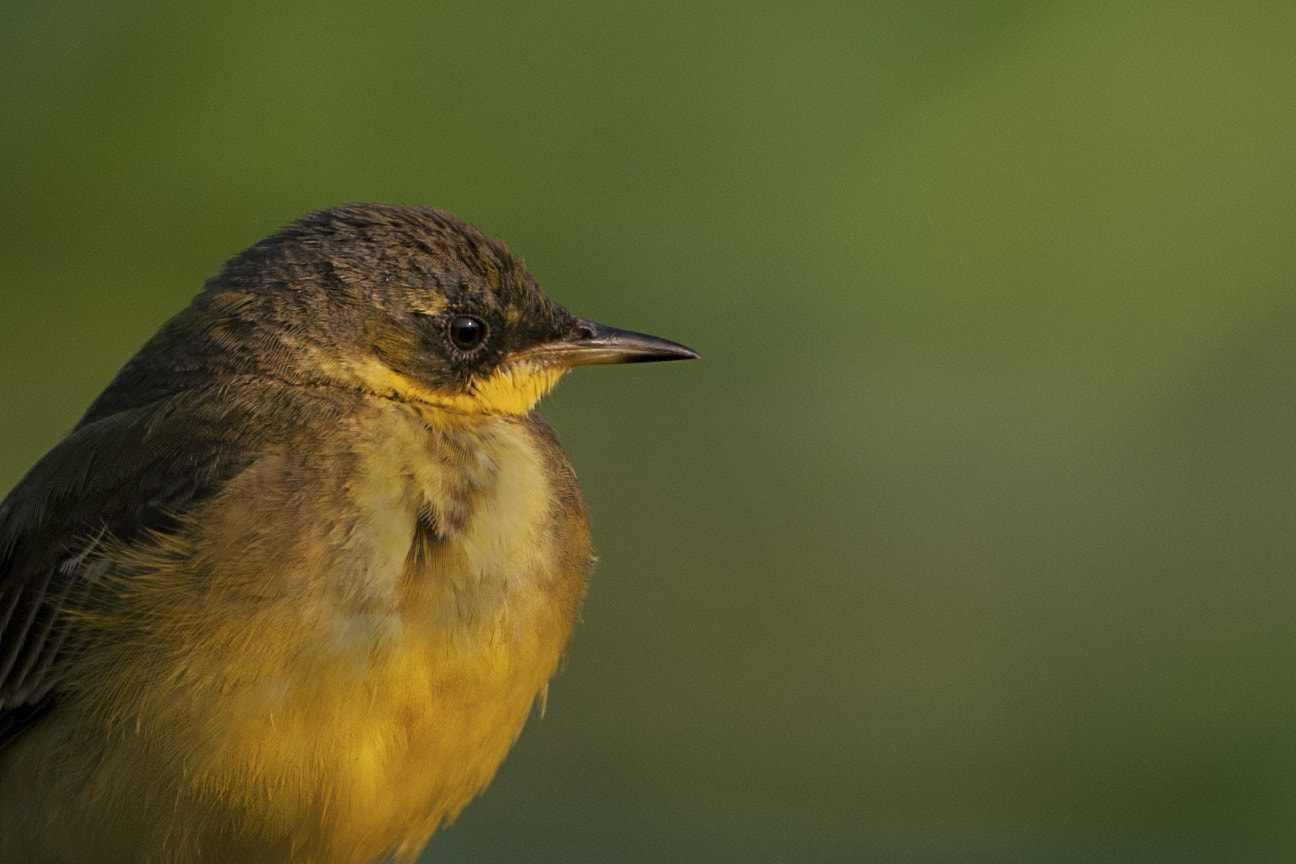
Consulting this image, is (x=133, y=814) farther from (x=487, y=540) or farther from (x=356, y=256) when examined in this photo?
(x=356, y=256)

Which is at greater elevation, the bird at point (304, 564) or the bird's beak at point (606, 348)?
the bird's beak at point (606, 348)

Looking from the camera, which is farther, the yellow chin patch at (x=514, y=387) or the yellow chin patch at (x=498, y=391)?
the yellow chin patch at (x=514, y=387)

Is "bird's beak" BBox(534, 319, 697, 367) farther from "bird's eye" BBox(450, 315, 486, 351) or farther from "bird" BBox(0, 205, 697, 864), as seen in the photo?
"bird's eye" BBox(450, 315, 486, 351)

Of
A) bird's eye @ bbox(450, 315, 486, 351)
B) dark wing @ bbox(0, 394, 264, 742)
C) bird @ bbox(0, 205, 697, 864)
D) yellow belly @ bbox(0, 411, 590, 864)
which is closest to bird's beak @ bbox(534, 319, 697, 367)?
bird @ bbox(0, 205, 697, 864)

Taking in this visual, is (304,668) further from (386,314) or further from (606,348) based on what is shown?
(606,348)

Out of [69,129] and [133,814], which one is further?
[69,129]

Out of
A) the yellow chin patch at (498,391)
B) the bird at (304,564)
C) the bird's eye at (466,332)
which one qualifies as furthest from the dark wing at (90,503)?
the bird's eye at (466,332)

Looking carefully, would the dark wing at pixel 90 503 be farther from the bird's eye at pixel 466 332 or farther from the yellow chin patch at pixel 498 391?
the bird's eye at pixel 466 332

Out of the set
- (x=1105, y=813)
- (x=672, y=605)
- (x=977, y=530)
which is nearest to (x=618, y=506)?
(x=672, y=605)

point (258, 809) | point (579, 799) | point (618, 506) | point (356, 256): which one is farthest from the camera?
point (618, 506)
